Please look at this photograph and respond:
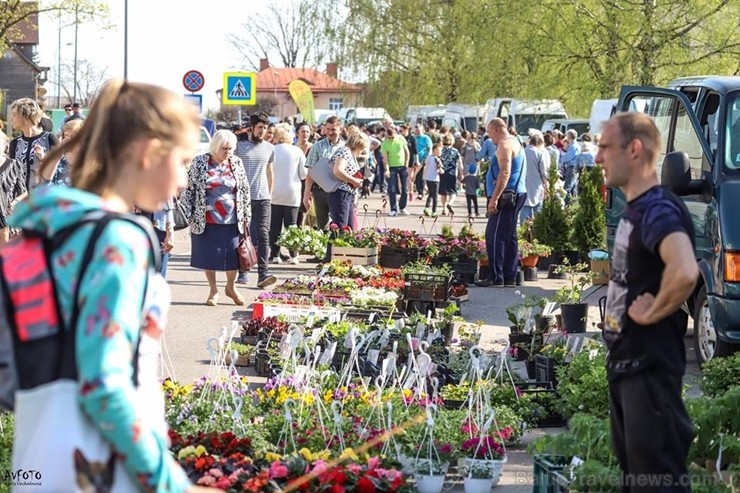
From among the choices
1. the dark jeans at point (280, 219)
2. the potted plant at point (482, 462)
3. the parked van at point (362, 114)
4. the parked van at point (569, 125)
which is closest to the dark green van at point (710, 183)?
the potted plant at point (482, 462)

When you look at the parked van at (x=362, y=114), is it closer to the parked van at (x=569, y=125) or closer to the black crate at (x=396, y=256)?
the parked van at (x=569, y=125)

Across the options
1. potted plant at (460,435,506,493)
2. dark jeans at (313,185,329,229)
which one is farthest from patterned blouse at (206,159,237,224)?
potted plant at (460,435,506,493)

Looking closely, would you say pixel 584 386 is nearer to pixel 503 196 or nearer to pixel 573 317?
pixel 573 317

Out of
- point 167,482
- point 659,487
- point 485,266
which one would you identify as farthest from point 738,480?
point 485,266

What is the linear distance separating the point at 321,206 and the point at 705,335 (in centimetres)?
891

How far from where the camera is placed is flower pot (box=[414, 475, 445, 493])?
6.75m

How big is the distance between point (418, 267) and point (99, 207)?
1174cm

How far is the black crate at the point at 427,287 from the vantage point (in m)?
13.5

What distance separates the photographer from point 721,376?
7.68 m

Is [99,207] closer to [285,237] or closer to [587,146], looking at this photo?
[285,237]

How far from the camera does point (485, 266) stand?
1672cm

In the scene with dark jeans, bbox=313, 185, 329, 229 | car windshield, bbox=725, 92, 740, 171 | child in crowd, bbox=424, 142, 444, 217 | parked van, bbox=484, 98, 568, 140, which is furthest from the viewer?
parked van, bbox=484, 98, 568, 140

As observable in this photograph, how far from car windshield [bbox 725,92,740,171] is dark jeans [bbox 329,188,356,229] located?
7.35m

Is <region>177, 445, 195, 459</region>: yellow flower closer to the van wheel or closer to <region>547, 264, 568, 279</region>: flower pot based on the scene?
the van wheel
